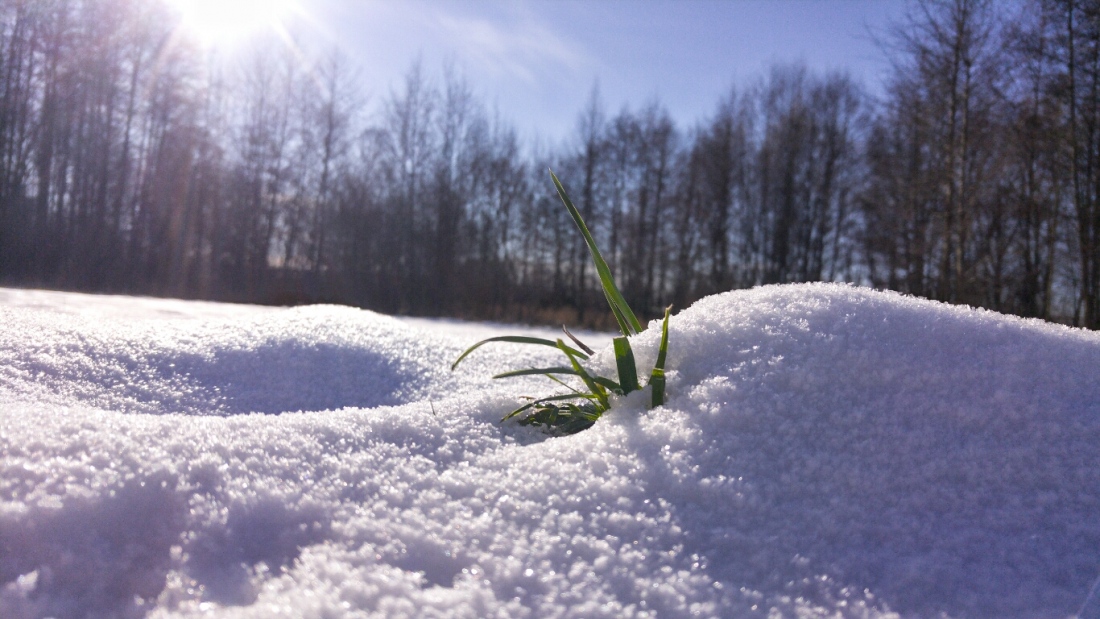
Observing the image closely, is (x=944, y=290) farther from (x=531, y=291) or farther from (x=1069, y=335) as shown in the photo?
(x=531, y=291)

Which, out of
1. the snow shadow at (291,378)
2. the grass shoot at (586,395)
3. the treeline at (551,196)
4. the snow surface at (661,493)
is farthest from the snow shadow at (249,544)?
the treeline at (551,196)

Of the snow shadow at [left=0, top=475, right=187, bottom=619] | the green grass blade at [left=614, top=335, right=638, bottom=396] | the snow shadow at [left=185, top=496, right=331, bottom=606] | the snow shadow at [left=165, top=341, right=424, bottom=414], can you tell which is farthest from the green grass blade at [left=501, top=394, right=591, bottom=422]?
the snow shadow at [left=165, top=341, right=424, bottom=414]

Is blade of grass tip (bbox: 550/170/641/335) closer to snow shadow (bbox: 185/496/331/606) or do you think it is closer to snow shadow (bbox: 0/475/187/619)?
snow shadow (bbox: 185/496/331/606)

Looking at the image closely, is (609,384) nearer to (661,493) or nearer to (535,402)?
(535,402)

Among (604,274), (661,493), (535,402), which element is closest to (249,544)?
(661,493)

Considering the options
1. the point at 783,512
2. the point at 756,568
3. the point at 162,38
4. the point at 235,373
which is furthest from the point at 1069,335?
the point at 162,38

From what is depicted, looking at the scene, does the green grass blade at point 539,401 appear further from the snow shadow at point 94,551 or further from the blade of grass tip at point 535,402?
the snow shadow at point 94,551
